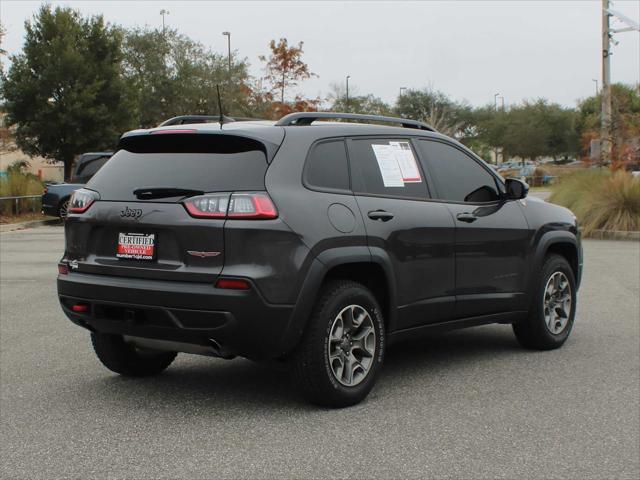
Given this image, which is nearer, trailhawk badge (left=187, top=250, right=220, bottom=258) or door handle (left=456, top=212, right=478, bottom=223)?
trailhawk badge (left=187, top=250, right=220, bottom=258)

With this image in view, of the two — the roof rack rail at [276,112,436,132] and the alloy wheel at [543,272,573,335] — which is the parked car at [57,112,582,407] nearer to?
the roof rack rail at [276,112,436,132]

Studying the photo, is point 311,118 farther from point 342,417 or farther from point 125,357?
point 125,357

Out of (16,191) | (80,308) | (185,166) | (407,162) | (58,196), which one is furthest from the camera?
(16,191)

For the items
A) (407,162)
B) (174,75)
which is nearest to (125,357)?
(407,162)

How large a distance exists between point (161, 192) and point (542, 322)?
343cm

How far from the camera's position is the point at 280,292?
527cm

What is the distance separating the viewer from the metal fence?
2622cm

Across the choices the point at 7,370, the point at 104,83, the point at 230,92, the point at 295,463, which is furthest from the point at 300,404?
the point at 230,92

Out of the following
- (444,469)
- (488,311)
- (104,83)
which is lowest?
(444,469)

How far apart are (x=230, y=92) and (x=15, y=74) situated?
20.8 m

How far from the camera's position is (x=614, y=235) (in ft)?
64.5

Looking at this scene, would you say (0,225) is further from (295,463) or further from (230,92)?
(230,92)

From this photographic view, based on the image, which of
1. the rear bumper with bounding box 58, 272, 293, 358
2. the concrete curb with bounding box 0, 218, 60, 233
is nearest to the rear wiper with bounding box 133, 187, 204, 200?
the rear bumper with bounding box 58, 272, 293, 358

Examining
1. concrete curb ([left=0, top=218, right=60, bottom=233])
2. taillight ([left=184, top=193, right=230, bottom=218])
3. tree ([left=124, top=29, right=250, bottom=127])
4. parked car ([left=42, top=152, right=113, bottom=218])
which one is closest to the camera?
taillight ([left=184, top=193, right=230, bottom=218])
